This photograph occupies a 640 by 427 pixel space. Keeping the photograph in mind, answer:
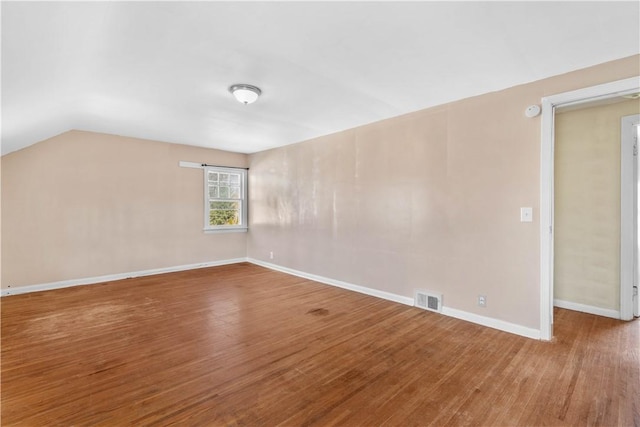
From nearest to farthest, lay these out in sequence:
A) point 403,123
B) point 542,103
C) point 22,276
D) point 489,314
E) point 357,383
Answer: point 357,383 < point 542,103 < point 489,314 < point 403,123 < point 22,276

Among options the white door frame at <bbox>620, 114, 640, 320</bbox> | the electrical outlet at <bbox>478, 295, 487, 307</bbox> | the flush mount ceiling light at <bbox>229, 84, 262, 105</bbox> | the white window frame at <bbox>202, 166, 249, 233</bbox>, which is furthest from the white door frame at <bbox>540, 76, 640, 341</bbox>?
the white window frame at <bbox>202, 166, 249, 233</bbox>

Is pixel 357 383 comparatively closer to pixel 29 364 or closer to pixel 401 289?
pixel 401 289

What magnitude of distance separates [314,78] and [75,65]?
1.92m

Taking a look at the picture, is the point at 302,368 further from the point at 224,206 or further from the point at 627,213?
the point at 224,206

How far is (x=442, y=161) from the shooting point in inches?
132

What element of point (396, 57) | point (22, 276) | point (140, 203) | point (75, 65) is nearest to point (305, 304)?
point (396, 57)

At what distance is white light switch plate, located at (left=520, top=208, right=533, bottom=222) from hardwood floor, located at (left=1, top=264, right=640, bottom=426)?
1139 millimetres

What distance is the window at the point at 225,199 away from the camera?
6106 millimetres

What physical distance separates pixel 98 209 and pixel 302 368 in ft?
15.1

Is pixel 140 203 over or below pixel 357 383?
over

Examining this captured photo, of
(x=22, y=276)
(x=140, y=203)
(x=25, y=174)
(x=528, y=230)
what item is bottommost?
(x=22, y=276)

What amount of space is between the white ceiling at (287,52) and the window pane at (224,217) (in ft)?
9.87

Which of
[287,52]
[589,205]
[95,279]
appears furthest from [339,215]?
[95,279]

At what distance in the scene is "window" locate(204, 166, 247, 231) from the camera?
6.11m
